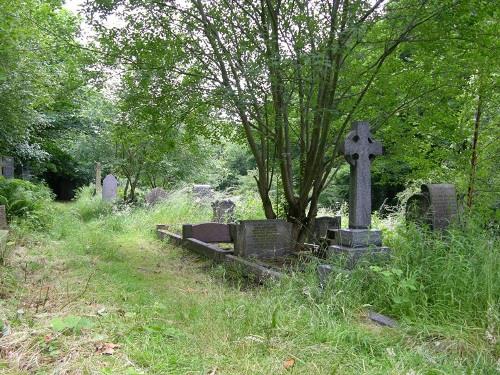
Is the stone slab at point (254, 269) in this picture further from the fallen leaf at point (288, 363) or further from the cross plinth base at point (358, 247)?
the fallen leaf at point (288, 363)

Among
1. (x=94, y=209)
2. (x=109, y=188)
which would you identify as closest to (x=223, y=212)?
(x=94, y=209)

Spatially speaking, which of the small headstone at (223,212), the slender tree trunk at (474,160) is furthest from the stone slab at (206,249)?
the slender tree trunk at (474,160)

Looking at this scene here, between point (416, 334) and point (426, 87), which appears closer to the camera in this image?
point (416, 334)

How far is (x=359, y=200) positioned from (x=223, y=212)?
18.5ft

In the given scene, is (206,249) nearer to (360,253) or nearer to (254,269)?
(254,269)

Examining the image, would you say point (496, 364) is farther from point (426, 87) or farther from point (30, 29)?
point (30, 29)

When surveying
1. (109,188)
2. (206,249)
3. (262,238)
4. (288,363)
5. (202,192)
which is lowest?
(288,363)

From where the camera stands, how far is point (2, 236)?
618 centimetres

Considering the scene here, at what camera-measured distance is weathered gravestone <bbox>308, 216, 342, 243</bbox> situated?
24.2ft

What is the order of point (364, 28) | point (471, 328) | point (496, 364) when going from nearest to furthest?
point (496, 364) < point (471, 328) < point (364, 28)

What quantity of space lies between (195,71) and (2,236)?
3.74m

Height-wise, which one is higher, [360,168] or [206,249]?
[360,168]

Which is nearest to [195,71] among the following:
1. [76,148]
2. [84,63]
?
[84,63]

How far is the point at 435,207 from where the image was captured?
5.98m
